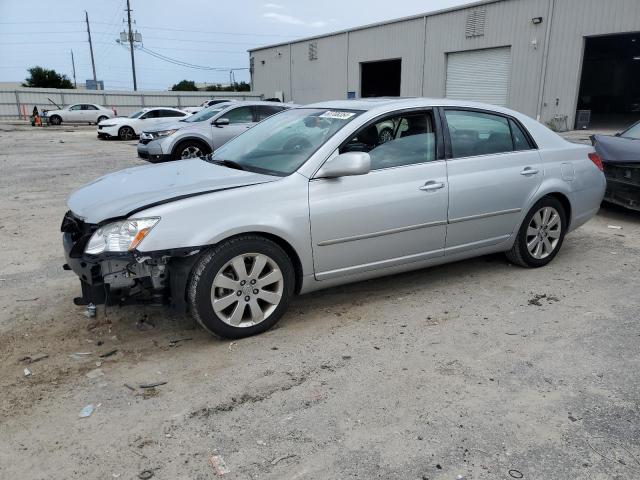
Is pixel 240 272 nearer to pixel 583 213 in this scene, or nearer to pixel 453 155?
pixel 453 155

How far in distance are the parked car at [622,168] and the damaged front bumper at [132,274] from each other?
20.0ft

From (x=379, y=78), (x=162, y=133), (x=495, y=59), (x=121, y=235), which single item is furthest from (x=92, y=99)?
(x=121, y=235)

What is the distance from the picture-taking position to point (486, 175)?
15.4ft

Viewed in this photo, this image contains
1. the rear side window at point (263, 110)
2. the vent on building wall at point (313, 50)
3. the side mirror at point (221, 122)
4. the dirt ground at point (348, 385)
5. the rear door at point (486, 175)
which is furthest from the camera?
the vent on building wall at point (313, 50)

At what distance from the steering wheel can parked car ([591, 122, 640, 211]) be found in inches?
194

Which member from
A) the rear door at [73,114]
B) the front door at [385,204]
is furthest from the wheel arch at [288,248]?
the rear door at [73,114]

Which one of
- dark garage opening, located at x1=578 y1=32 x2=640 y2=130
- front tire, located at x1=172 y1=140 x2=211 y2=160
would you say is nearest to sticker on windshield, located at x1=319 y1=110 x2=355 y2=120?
front tire, located at x1=172 y1=140 x2=211 y2=160

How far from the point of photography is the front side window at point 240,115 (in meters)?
12.5

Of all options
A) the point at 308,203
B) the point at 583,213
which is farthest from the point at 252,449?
the point at 583,213

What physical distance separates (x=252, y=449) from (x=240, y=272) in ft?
4.24

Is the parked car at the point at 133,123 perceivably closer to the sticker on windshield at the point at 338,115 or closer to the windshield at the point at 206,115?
the windshield at the point at 206,115

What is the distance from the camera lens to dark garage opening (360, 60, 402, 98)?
33.5 m

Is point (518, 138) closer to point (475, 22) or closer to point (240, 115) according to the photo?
point (240, 115)

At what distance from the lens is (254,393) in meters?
3.12
